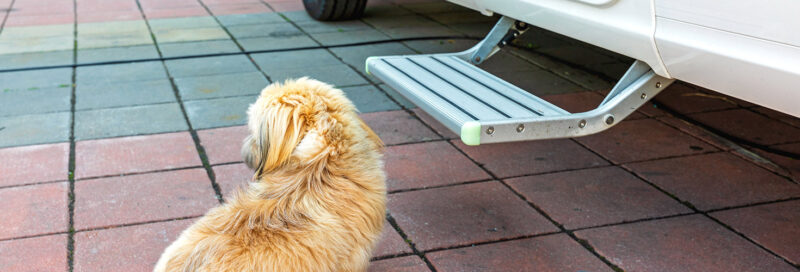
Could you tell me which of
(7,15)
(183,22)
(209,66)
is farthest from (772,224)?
(7,15)

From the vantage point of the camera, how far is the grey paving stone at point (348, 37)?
672 cm

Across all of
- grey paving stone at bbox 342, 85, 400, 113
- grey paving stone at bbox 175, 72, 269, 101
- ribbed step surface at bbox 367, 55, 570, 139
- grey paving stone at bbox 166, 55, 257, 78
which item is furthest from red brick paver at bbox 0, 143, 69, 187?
grey paving stone at bbox 342, 85, 400, 113

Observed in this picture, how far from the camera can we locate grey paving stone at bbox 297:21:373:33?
7.16 meters

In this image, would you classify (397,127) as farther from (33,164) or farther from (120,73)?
(120,73)

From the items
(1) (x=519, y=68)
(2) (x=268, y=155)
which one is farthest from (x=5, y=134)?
(1) (x=519, y=68)

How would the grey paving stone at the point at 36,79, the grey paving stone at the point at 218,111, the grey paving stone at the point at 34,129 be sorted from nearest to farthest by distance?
the grey paving stone at the point at 34,129, the grey paving stone at the point at 218,111, the grey paving stone at the point at 36,79

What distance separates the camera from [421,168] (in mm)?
4008

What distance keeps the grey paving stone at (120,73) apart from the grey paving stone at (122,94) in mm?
104

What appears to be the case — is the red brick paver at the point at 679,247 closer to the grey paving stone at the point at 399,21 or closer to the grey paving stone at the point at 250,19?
the grey paving stone at the point at 399,21

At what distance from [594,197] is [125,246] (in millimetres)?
2163

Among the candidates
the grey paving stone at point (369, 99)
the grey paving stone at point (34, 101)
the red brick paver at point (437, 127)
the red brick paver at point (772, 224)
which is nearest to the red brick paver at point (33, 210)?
the grey paving stone at point (34, 101)

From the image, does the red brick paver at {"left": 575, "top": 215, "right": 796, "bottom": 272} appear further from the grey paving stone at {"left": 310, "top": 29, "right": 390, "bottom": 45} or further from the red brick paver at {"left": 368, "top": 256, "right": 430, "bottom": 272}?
the grey paving stone at {"left": 310, "top": 29, "right": 390, "bottom": 45}

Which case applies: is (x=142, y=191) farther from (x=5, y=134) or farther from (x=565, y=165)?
(x=565, y=165)

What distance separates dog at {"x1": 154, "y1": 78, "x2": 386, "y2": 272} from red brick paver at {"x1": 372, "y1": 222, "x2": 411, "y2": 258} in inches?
22.1
